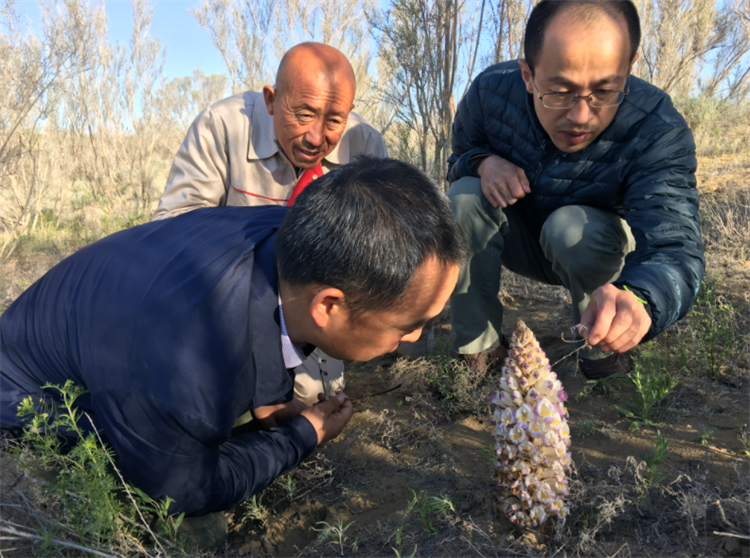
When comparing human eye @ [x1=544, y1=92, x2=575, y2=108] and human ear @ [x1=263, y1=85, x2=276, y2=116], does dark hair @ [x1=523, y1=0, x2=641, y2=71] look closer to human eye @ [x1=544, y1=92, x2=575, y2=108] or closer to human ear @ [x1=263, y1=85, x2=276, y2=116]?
human eye @ [x1=544, y1=92, x2=575, y2=108]

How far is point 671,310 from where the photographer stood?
190 centimetres

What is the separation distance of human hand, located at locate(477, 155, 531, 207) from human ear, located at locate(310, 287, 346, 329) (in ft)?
4.54

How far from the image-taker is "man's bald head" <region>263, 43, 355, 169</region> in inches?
110

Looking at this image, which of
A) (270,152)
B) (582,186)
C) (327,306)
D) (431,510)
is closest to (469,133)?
(582,186)

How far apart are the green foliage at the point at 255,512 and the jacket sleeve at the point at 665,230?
1625 millimetres

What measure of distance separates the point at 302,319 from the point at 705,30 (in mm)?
10929

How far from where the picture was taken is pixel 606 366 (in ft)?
8.78

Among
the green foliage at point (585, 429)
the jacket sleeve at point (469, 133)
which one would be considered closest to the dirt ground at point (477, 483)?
the green foliage at point (585, 429)

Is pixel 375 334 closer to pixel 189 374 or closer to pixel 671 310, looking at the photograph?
pixel 189 374

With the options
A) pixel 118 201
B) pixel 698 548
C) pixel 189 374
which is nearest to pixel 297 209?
pixel 189 374

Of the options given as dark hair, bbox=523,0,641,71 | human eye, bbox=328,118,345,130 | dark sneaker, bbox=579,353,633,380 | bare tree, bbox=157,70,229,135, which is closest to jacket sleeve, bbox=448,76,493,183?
dark hair, bbox=523,0,641,71

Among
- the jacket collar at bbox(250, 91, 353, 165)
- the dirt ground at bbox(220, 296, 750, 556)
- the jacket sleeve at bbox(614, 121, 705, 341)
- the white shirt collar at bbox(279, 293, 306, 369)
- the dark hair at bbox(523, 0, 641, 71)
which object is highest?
the dark hair at bbox(523, 0, 641, 71)

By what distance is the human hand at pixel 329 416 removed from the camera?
2.42m

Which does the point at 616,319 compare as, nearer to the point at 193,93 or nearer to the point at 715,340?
the point at 715,340
